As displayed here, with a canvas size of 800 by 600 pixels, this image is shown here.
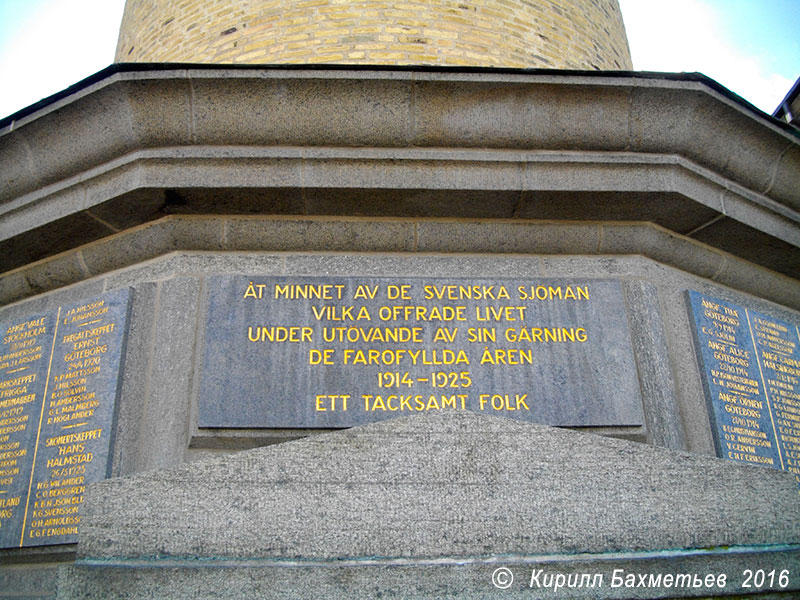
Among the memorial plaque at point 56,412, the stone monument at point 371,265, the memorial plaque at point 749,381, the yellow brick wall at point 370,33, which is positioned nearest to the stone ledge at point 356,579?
the stone monument at point 371,265

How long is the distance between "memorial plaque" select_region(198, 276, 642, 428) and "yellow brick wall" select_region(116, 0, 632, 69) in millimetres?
2215

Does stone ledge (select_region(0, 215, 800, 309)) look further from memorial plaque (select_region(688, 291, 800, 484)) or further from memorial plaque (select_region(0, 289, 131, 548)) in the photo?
memorial plaque (select_region(688, 291, 800, 484))

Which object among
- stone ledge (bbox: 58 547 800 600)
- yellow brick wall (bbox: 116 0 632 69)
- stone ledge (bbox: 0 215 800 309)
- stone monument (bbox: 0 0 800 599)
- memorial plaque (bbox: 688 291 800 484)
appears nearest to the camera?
stone ledge (bbox: 58 547 800 600)

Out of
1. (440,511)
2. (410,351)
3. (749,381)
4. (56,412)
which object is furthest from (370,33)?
(440,511)

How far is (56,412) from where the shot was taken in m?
5.18

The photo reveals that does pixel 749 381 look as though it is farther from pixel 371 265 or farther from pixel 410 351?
pixel 371 265

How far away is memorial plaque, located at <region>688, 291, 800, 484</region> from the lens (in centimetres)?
531

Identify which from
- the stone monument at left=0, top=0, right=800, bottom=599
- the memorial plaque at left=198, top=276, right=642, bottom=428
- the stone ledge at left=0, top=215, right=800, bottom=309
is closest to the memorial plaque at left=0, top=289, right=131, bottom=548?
the stone monument at left=0, top=0, right=800, bottom=599

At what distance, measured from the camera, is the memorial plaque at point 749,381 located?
531cm

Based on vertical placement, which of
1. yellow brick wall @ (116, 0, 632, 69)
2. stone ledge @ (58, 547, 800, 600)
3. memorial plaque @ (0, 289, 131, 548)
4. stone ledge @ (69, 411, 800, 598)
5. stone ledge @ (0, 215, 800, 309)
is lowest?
stone ledge @ (58, 547, 800, 600)

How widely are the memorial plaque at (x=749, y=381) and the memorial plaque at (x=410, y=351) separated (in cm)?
69

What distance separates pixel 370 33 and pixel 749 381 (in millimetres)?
4038

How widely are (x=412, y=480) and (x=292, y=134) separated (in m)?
3.35

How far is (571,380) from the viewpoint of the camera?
5.11m
